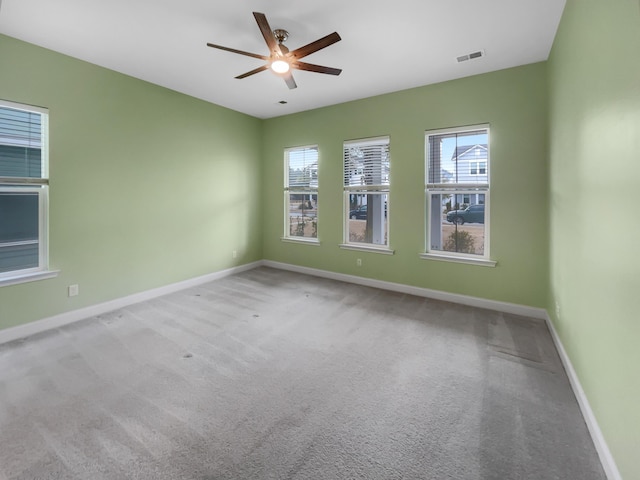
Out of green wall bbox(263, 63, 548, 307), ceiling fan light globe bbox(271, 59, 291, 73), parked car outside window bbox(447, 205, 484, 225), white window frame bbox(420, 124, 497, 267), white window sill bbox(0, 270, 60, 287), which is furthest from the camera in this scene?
parked car outside window bbox(447, 205, 484, 225)

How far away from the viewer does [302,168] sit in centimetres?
539

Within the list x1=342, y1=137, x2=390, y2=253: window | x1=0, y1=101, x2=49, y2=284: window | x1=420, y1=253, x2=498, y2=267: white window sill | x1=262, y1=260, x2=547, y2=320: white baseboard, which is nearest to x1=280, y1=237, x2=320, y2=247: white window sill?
x1=262, y1=260, x2=547, y2=320: white baseboard

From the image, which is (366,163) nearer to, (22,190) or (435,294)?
(435,294)

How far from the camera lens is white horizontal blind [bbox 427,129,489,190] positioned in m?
3.67

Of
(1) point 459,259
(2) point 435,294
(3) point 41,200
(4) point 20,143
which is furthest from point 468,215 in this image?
(4) point 20,143

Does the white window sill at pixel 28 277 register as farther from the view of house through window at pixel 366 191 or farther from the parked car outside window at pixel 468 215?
the parked car outside window at pixel 468 215

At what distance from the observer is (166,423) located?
1.80m

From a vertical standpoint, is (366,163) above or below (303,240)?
above

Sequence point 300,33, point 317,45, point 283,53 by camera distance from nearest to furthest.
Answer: point 317,45, point 283,53, point 300,33

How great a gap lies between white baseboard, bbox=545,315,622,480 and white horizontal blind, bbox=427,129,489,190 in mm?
2050

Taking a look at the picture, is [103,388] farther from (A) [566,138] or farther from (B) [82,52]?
(A) [566,138]

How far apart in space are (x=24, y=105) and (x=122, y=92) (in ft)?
3.27

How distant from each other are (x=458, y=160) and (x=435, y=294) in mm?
1807

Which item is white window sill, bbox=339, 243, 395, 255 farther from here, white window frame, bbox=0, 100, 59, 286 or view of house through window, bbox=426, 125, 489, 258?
white window frame, bbox=0, 100, 59, 286
